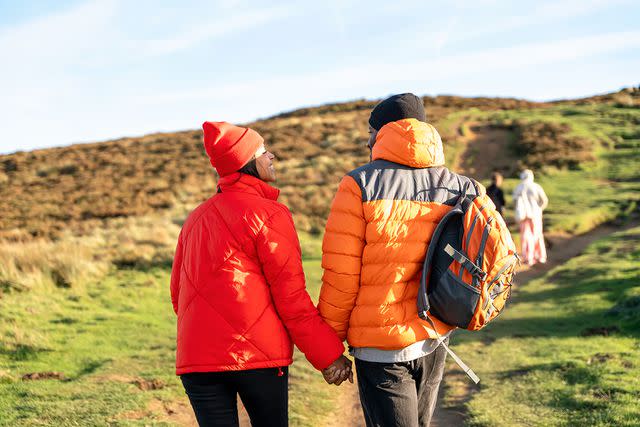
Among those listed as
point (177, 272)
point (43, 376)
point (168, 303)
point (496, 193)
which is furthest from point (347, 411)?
point (496, 193)

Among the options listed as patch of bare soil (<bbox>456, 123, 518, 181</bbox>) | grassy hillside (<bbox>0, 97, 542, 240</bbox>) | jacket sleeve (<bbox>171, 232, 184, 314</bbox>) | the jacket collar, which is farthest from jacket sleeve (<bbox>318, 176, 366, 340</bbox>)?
patch of bare soil (<bbox>456, 123, 518, 181</bbox>)

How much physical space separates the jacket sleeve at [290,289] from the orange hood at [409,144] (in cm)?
59

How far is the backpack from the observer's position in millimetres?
3195

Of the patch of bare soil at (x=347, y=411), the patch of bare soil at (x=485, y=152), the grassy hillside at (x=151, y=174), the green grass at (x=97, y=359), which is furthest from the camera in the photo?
the patch of bare soil at (x=485, y=152)

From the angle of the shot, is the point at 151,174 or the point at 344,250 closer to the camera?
the point at 344,250

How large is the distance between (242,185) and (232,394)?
97 centimetres

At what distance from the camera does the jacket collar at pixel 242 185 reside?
331 centimetres

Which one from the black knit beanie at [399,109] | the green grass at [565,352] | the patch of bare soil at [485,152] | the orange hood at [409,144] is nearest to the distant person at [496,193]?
the green grass at [565,352]

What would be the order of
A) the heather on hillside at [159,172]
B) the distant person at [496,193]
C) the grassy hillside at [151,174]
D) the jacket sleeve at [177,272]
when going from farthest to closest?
the heather on hillside at [159,172] < the grassy hillside at [151,174] < the distant person at [496,193] < the jacket sleeve at [177,272]

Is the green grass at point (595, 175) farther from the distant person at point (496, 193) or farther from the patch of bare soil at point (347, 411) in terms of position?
the patch of bare soil at point (347, 411)

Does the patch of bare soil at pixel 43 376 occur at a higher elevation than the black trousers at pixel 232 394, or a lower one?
lower

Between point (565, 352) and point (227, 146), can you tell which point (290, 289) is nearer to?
point (227, 146)

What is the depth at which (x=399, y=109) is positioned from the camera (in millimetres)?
3502

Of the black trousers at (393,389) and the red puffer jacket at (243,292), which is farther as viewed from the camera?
the black trousers at (393,389)
